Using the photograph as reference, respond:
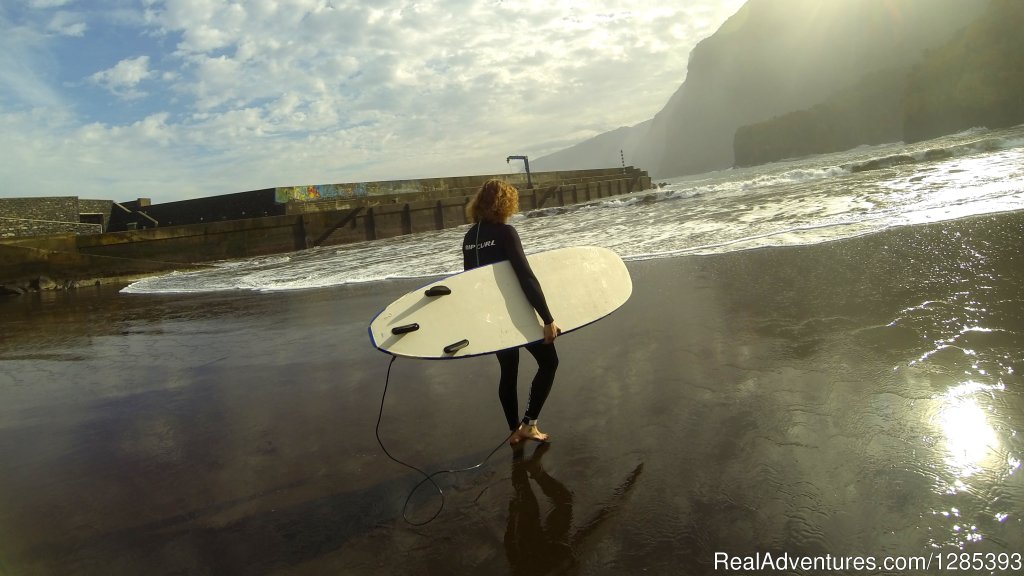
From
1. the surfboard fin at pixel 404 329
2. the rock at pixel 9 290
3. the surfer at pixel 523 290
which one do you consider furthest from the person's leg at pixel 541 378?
the rock at pixel 9 290

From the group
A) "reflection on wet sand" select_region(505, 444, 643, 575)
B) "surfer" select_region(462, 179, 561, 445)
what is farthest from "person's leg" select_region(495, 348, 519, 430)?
"reflection on wet sand" select_region(505, 444, 643, 575)

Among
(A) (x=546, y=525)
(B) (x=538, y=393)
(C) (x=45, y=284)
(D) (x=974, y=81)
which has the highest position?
(D) (x=974, y=81)

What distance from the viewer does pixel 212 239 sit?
64.7 feet

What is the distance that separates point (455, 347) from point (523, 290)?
505mm

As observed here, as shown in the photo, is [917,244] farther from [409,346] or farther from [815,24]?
[815,24]

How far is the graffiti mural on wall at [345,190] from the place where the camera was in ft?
74.3

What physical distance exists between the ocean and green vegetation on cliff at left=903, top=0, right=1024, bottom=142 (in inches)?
Answer: 3029

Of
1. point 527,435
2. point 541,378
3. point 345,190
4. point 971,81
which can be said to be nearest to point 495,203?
point 541,378

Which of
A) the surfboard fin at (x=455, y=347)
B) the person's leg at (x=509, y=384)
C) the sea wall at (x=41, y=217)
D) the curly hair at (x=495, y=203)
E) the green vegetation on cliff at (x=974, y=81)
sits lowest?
the person's leg at (x=509, y=384)

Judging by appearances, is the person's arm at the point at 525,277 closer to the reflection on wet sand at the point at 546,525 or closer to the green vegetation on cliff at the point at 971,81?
the reflection on wet sand at the point at 546,525

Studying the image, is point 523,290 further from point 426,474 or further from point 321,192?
point 321,192

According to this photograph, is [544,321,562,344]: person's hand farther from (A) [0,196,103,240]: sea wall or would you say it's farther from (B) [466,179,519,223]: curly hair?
(A) [0,196,103,240]: sea wall

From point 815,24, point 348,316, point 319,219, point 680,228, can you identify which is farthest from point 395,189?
point 815,24

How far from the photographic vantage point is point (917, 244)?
6059 mm
